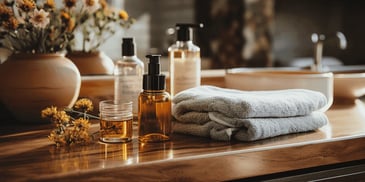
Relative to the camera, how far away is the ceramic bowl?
1140 mm

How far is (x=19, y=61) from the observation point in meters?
0.94

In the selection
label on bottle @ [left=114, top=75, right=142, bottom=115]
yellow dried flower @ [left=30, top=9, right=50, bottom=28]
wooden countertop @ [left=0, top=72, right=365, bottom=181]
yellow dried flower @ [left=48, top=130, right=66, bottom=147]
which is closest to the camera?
wooden countertop @ [left=0, top=72, right=365, bottom=181]

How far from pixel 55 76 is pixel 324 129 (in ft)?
1.68

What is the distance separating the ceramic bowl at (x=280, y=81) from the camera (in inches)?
44.9

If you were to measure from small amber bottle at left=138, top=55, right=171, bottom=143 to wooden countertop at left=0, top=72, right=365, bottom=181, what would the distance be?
24 millimetres

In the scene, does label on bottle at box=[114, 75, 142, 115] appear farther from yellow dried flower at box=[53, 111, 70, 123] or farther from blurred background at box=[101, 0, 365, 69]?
blurred background at box=[101, 0, 365, 69]

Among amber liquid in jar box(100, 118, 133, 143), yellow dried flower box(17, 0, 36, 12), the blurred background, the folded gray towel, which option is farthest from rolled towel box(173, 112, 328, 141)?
the blurred background

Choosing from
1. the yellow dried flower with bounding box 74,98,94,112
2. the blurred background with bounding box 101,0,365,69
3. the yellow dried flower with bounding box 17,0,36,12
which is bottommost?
the yellow dried flower with bounding box 74,98,94,112

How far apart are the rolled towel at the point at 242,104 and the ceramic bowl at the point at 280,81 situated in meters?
0.19

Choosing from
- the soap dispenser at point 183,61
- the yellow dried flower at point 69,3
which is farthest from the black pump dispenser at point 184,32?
the yellow dried flower at point 69,3

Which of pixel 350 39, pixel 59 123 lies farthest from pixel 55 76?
pixel 350 39

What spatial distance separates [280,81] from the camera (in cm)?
118

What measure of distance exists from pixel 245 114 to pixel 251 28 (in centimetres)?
323

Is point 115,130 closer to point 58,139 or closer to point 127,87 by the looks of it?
point 58,139
